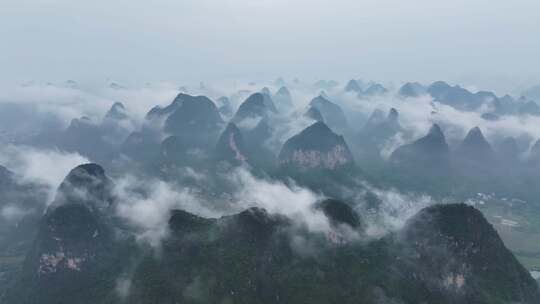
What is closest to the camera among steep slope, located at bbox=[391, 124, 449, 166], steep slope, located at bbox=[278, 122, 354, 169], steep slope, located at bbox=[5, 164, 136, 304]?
steep slope, located at bbox=[5, 164, 136, 304]

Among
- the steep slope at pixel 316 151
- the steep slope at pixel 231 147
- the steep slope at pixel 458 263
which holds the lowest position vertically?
the steep slope at pixel 231 147

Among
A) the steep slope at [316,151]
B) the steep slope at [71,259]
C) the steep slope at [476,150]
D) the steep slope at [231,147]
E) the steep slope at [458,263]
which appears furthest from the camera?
the steep slope at [476,150]

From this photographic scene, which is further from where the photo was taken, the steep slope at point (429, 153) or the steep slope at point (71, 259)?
the steep slope at point (429, 153)

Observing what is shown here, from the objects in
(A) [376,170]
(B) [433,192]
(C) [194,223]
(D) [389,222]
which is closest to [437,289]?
(D) [389,222]

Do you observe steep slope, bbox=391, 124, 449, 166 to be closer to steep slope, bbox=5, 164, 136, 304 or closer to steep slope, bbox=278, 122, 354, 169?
steep slope, bbox=278, 122, 354, 169

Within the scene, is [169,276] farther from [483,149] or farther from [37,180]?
[483,149]

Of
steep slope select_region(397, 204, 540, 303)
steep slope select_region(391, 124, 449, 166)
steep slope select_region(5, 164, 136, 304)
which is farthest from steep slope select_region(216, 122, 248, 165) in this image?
steep slope select_region(397, 204, 540, 303)

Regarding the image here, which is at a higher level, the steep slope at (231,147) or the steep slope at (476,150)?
the steep slope at (476,150)

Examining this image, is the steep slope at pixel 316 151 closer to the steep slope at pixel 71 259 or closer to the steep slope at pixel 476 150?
the steep slope at pixel 476 150

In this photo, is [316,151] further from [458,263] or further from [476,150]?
[458,263]

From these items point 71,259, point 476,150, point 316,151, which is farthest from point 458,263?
point 476,150

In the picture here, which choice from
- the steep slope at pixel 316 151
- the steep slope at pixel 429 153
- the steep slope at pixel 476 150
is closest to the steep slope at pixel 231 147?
the steep slope at pixel 316 151
